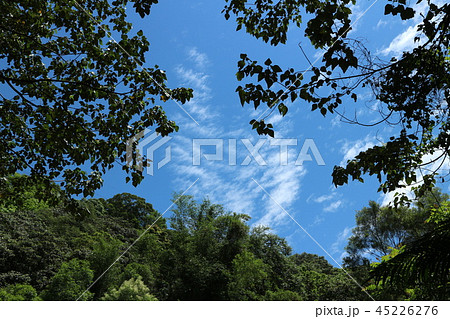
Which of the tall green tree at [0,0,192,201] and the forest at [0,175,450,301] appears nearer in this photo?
the tall green tree at [0,0,192,201]

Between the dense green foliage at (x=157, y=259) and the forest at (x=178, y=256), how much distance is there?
4 cm

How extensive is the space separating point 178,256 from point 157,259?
0.98 metres

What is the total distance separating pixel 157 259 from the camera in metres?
15.3

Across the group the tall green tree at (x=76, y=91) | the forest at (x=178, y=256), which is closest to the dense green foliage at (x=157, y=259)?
the forest at (x=178, y=256)

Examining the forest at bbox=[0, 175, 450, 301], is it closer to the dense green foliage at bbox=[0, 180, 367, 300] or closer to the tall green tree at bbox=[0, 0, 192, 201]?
the dense green foliage at bbox=[0, 180, 367, 300]

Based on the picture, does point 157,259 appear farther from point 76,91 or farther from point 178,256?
point 76,91

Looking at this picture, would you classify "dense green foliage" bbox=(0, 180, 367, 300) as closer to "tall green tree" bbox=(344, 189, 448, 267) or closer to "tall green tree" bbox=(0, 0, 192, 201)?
"tall green tree" bbox=(344, 189, 448, 267)

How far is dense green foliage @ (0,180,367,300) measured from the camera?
448 inches

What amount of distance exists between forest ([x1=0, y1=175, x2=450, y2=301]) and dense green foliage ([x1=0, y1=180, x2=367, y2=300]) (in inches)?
1.6

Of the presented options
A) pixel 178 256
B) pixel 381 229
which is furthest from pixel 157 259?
pixel 381 229

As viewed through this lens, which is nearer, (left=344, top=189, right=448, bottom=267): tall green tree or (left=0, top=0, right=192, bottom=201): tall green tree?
(left=0, top=0, right=192, bottom=201): tall green tree

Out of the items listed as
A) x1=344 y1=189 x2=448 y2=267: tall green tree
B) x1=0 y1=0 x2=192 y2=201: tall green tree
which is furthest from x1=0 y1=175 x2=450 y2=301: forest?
x1=0 y1=0 x2=192 y2=201: tall green tree
